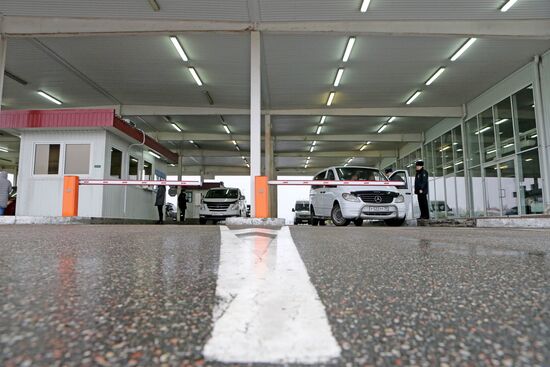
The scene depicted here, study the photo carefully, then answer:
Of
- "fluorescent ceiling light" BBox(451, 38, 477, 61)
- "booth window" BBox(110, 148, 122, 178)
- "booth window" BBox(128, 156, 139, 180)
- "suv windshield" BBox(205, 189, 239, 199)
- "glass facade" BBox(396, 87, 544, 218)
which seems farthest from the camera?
"suv windshield" BBox(205, 189, 239, 199)

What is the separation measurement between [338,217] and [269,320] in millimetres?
9995

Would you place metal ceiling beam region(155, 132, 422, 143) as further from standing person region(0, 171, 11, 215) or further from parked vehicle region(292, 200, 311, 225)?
standing person region(0, 171, 11, 215)

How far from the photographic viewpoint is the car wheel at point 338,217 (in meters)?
10.7

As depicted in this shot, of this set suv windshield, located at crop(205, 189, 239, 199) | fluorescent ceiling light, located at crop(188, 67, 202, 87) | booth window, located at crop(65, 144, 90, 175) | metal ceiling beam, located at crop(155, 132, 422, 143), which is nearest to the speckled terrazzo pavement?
booth window, located at crop(65, 144, 90, 175)

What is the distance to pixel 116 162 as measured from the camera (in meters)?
13.8

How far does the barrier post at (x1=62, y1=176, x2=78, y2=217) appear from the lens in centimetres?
1066

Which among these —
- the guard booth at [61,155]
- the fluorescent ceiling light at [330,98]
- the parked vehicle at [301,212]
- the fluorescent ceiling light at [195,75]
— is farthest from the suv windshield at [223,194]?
the parked vehicle at [301,212]

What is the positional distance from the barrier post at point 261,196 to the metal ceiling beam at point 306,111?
976 centimetres

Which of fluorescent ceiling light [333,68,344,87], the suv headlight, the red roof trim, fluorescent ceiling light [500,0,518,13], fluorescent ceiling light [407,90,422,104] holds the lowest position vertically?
the suv headlight

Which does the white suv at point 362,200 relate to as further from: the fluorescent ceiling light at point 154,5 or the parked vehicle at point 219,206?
the parked vehicle at point 219,206

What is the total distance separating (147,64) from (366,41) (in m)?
7.89

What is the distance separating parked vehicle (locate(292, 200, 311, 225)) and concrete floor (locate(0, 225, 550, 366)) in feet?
73.7

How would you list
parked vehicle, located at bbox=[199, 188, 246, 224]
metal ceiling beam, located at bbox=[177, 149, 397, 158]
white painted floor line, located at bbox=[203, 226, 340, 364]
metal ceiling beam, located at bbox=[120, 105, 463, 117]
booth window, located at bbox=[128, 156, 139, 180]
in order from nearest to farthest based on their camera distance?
white painted floor line, located at bbox=[203, 226, 340, 364] → booth window, located at bbox=[128, 156, 139, 180] → parked vehicle, located at bbox=[199, 188, 246, 224] → metal ceiling beam, located at bbox=[120, 105, 463, 117] → metal ceiling beam, located at bbox=[177, 149, 397, 158]

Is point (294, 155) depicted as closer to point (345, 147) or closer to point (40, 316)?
point (345, 147)
